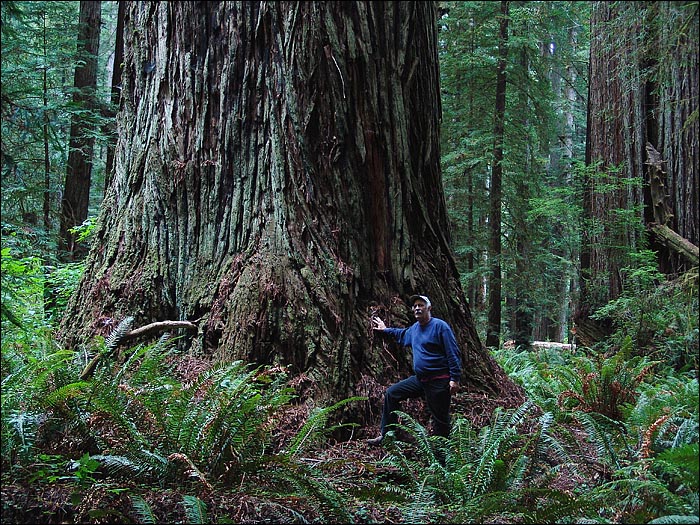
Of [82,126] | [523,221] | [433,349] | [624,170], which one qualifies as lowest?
[433,349]

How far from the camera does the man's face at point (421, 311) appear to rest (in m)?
5.13

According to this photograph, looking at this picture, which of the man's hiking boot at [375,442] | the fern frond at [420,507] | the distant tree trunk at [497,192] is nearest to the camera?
the fern frond at [420,507]

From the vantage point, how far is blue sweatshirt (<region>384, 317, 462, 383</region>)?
4984mm

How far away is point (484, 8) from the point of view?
42.7 feet

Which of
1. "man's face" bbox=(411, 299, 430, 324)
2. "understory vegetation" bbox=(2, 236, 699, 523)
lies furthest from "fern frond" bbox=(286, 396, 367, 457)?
"man's face" bbox=(411, 299, 430, 324)

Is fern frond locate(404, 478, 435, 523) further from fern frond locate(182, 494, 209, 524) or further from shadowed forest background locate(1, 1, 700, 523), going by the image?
fern frond locate(182, 494, 209, 524)

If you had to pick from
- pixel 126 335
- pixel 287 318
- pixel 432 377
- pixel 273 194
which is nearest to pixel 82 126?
pixel 273 194

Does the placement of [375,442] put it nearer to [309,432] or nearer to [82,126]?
[309,432]

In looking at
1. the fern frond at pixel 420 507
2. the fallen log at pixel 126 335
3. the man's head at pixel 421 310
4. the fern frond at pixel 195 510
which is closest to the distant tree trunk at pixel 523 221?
the man's head at pixel 421 310

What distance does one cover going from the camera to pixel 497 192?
41.7ft

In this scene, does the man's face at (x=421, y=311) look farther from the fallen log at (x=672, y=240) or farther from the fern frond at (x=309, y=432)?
the fallen log at (x=672, y=240)

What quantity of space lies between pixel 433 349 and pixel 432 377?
237 mm

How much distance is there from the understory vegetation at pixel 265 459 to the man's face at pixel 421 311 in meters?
0.91

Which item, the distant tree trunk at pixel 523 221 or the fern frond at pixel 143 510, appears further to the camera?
the distant tree trunk at pixel 523 221
